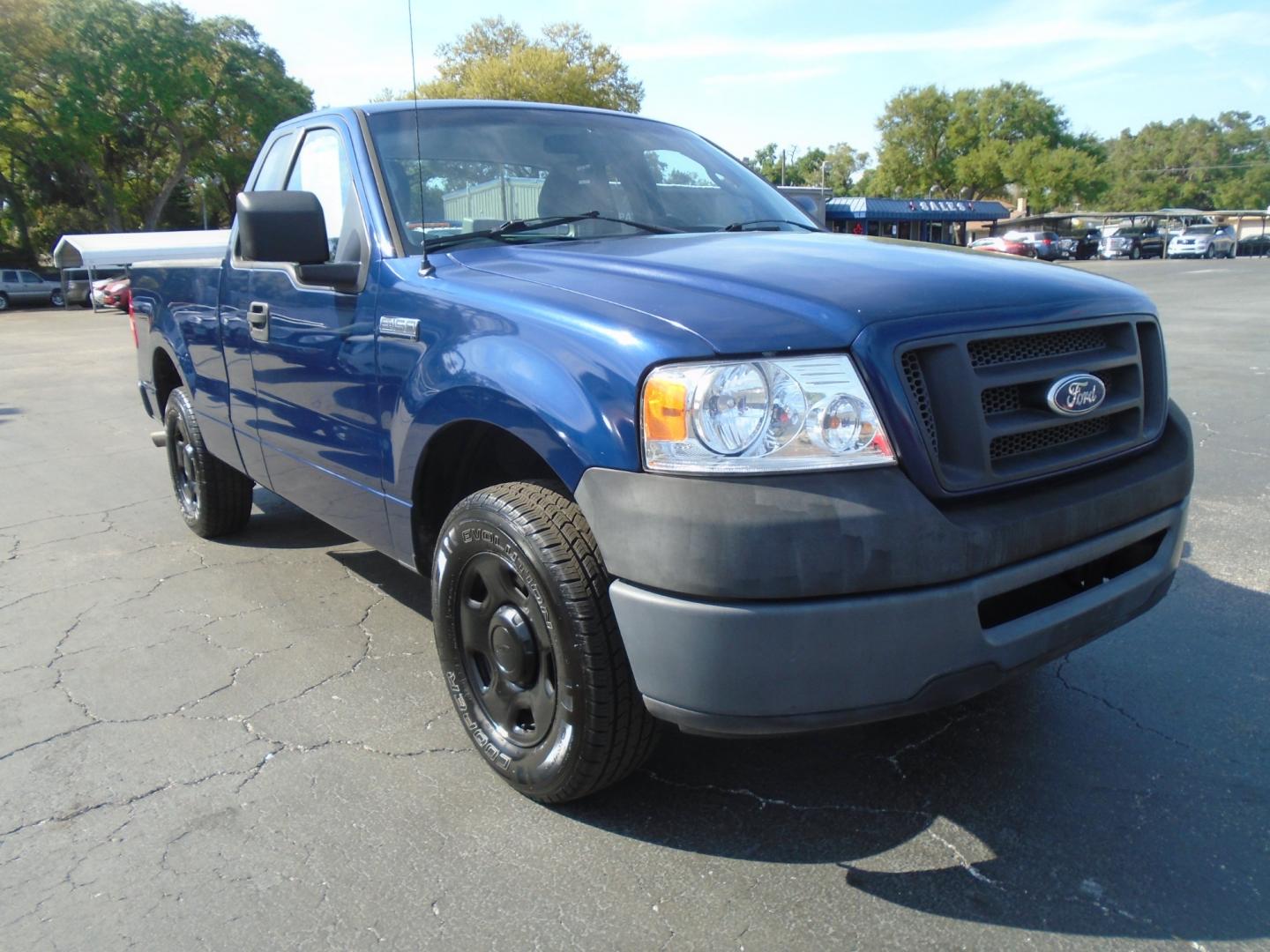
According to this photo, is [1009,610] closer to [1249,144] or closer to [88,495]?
[88,495]

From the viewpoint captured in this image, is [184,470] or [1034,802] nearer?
[1034,802]

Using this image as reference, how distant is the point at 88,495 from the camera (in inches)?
255

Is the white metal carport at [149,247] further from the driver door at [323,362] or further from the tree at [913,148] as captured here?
the tree at [913,148]

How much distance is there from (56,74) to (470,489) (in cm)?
4391

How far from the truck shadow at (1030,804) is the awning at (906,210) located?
4121 cm

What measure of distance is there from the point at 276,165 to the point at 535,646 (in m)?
2.76

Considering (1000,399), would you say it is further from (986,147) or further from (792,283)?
(986,147)

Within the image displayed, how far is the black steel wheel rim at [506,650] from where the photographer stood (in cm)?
249

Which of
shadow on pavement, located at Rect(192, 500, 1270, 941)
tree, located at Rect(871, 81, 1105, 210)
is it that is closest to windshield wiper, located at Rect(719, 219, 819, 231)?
shadow on pavement, located at Rect(192, 500, 1270, 941)

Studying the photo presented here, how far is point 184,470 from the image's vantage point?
534 centimetres

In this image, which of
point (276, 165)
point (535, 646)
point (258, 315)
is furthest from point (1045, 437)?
point (276, 165)

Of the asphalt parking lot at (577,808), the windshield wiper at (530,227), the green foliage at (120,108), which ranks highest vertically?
the green foliage at (120,108)

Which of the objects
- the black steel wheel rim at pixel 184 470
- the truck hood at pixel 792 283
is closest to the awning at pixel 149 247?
the black steel wheel rim at pixel 184 470

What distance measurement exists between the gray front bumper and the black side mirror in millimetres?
1646
